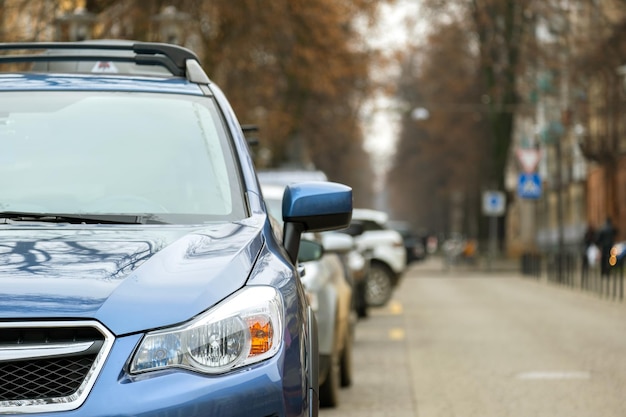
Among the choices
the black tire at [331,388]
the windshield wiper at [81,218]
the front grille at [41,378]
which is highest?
the windshield wiper at [81,218]

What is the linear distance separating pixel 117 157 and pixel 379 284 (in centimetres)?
1948

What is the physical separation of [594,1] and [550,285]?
38.8ft

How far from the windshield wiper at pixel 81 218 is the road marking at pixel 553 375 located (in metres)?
7.26

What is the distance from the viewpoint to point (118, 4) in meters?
27.8

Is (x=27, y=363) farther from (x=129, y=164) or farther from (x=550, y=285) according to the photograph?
(x=550, y=285)

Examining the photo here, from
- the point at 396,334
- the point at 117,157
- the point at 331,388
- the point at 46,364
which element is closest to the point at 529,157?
the point at 396,334

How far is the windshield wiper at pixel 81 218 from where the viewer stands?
200 inches

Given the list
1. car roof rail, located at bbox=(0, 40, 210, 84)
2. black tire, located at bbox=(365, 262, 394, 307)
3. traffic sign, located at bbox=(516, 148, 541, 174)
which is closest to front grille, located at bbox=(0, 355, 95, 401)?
car roof rail, located at bbox=(0, 40, 210, 84)

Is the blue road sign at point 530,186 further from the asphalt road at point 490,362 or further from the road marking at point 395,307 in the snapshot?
the asphalt road at point 490,362

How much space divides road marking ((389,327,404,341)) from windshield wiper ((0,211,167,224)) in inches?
476

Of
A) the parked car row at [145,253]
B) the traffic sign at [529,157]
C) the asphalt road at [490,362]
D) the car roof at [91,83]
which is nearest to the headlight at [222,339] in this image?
the parked car row at [145,253]

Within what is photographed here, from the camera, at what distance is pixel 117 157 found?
564 cm

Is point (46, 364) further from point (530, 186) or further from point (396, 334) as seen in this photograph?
point (530, 186)

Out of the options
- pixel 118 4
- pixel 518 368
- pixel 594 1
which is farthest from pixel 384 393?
pixel 594 1
